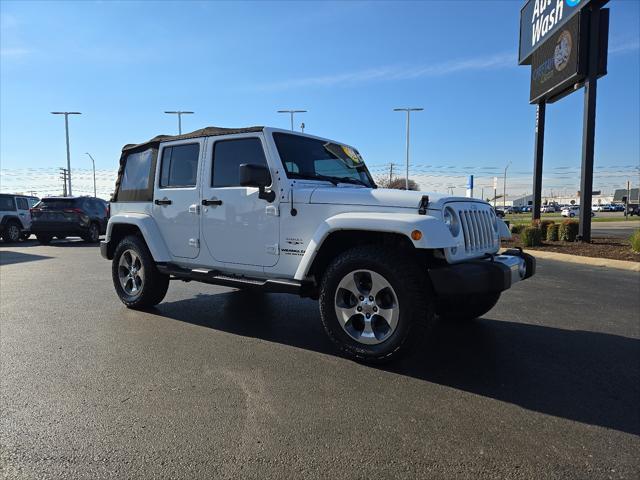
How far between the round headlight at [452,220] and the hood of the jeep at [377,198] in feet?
0.29

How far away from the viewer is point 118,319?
5199 millimetres

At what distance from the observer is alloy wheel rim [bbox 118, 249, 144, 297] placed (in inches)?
221

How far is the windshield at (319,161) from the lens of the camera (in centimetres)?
445

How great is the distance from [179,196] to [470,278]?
3275mm

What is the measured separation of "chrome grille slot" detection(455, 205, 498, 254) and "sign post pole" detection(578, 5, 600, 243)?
37.4 feet

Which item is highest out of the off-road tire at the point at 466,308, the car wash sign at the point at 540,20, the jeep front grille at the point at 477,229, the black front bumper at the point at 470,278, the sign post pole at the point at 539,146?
the car wash sign at the point at 540,20

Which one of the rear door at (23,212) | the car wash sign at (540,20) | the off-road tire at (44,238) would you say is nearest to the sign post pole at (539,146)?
the car wash sign at (540,20)

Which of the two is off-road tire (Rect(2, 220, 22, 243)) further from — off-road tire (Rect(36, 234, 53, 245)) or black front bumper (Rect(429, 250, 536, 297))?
black front bumper (Rect(429, 250, 536, 297))

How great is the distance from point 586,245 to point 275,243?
39.5ft

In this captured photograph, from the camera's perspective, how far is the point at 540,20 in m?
16.7

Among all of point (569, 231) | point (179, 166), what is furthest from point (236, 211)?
point (569, 231)

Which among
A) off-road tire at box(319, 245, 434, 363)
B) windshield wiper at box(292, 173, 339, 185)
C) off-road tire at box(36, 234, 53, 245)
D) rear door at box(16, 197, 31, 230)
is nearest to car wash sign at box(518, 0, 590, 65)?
windshield wiper at box(292, 173, 339, 185)

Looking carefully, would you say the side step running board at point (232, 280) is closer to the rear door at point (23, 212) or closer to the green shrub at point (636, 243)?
the green shrub at point (636, 243)

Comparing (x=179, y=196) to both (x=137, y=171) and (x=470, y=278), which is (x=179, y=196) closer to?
(x=137, y=171)
